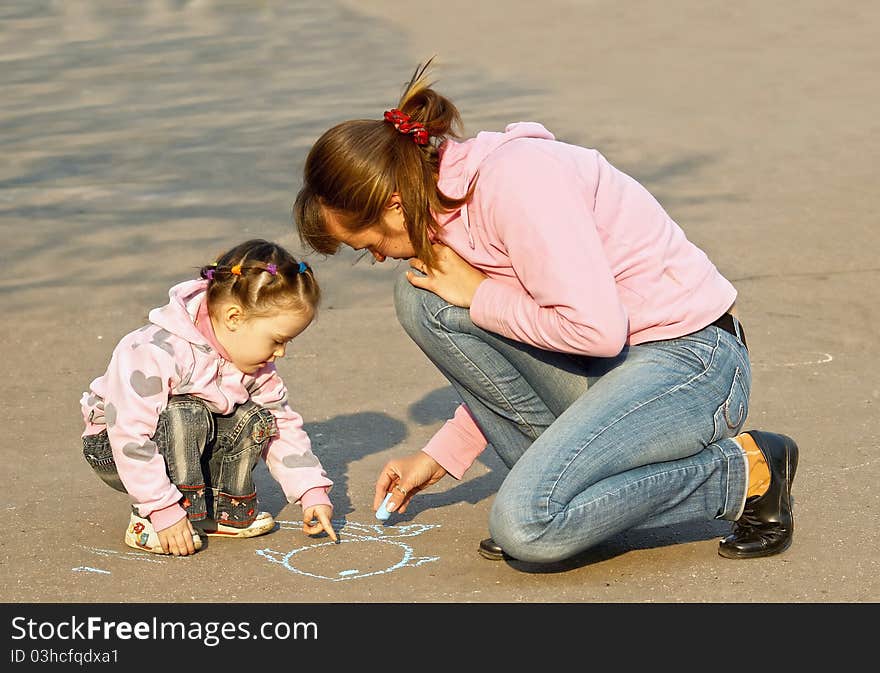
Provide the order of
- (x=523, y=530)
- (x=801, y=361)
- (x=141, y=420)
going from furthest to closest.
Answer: (x=801, y=361), (x=141, y=420), (x=523, y=530)

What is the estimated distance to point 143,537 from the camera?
10.4 ft

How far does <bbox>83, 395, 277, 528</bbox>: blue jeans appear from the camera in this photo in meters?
3.19

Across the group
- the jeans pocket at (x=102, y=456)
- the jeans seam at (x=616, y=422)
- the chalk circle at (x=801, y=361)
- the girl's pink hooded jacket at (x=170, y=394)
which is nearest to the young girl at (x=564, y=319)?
the jeans seam at (x=616, y=422)

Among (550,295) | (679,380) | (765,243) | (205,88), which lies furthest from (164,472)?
(205,88)

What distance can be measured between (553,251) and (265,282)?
0.69 meters

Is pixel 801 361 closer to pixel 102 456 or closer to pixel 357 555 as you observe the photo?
pixel 357 555

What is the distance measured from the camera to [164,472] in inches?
122

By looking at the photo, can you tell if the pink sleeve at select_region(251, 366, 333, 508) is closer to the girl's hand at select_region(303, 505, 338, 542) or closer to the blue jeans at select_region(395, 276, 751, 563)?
the girl's hand at select_region(303, 505, 338, 542)

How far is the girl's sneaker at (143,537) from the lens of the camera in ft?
10.4

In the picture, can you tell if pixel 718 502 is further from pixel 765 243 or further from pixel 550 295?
pixel 765 243

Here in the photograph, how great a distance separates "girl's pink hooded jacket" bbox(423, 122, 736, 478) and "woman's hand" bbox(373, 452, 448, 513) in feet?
1.39

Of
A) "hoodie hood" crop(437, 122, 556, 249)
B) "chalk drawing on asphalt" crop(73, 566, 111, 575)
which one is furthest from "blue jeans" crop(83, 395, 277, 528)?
"hoodie hood" crop(437, 122, 556, 249)

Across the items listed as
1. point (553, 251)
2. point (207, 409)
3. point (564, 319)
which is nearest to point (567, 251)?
point (553, 251)

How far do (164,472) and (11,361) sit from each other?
1.78 metres
